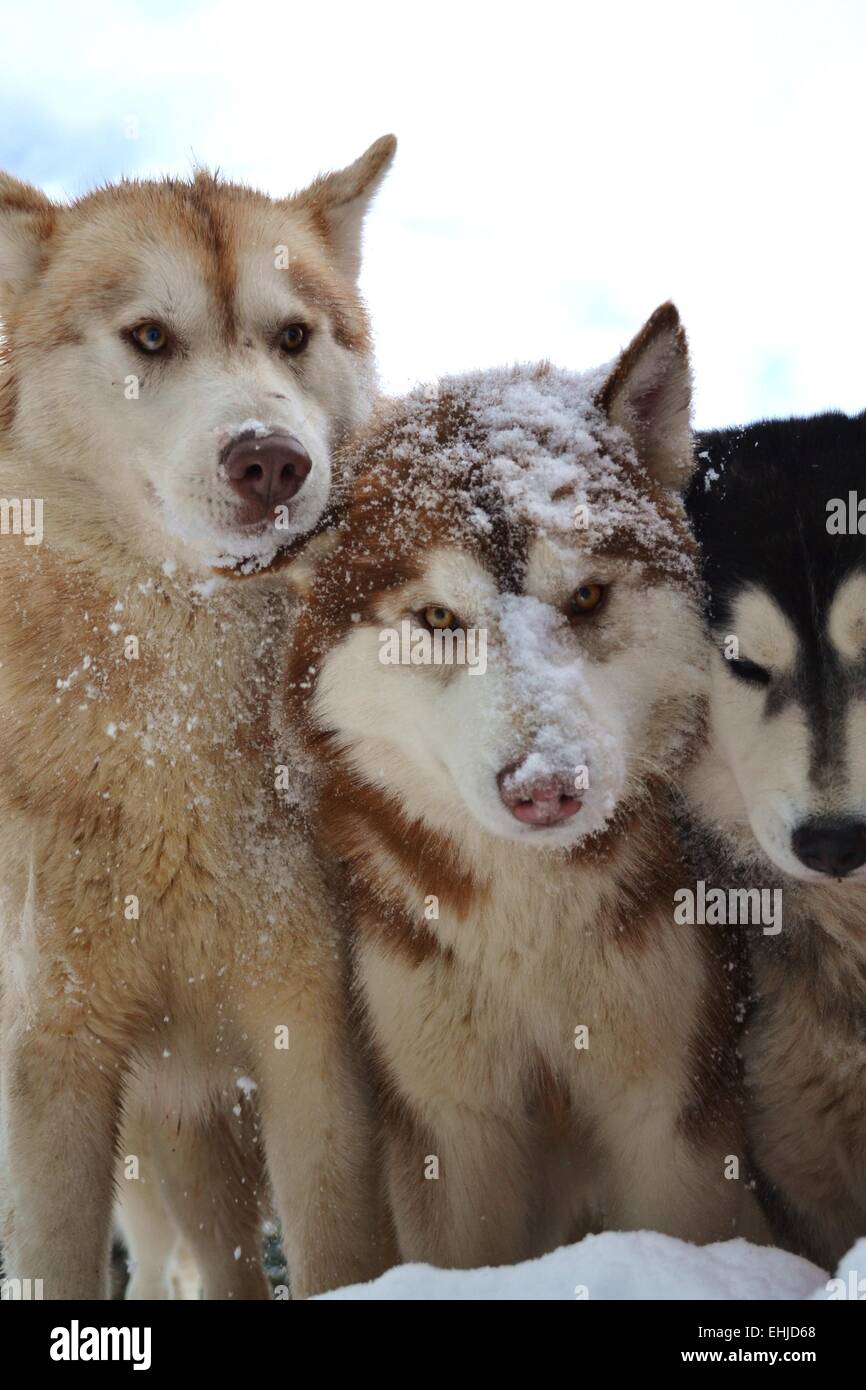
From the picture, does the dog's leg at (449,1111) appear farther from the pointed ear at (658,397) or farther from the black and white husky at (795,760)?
the pointed ear at (658,397)

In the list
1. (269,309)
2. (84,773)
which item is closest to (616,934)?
(84,773)

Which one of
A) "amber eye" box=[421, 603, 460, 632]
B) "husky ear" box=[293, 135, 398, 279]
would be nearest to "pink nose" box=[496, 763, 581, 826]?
"amber eye" box=[421, 603, 460, 632]

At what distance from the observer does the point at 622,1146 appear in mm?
3557

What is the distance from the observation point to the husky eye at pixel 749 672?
353cm

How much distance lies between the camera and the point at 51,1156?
3.65m

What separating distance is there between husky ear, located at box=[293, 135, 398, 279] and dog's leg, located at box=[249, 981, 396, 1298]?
2.54m

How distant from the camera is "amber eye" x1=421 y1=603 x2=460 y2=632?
3.32m

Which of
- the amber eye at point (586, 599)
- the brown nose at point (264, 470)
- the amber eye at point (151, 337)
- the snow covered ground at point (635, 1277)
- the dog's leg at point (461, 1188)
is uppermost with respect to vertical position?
the amber eye at point (151, 337)

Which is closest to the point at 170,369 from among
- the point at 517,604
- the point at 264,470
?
the point at 264,470

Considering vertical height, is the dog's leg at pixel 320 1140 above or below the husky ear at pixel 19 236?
below

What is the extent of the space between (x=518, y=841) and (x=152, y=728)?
1162mm

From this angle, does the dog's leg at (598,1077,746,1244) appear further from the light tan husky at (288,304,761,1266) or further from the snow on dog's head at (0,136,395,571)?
the snow on dog's head at (0,136,395,571)

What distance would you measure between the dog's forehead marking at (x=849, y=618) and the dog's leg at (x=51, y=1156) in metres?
2.26

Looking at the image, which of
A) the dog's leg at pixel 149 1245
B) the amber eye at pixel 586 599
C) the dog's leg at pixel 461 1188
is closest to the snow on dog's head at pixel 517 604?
the amber eye at pixel 586 599
